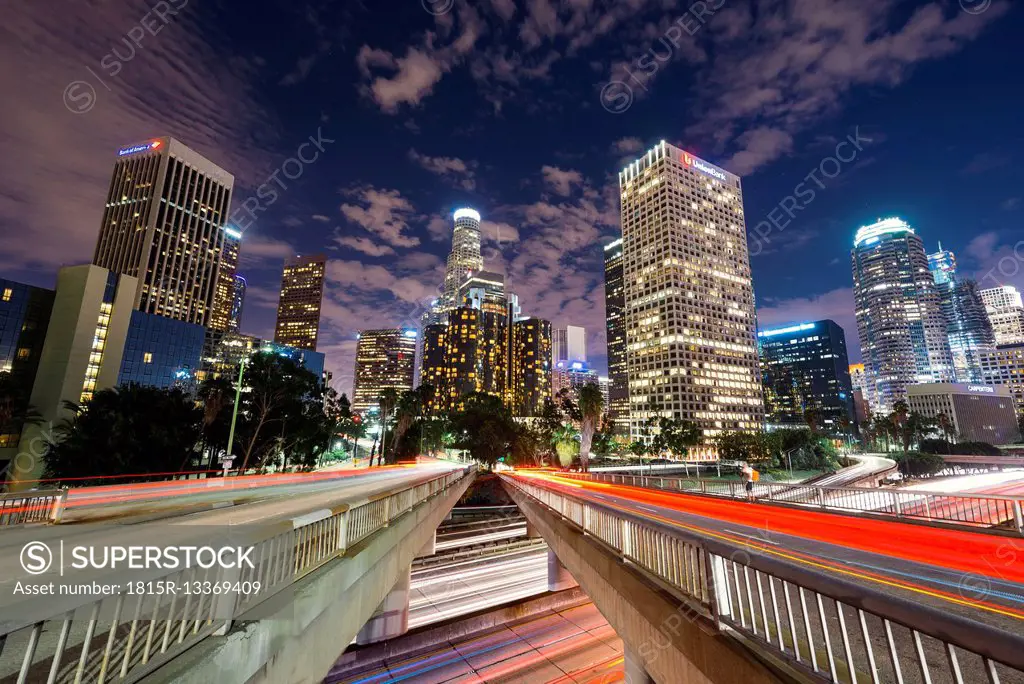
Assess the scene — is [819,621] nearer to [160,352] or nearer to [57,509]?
[57,509]

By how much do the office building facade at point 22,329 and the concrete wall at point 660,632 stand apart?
84318mm

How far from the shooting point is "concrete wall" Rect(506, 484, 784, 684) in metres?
4.96

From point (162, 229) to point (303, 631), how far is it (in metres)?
188

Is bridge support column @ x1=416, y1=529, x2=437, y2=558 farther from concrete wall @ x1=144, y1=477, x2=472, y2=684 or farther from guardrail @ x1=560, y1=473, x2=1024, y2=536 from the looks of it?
concrete wall @ x1=144, y1=477, x2=472, y2=684

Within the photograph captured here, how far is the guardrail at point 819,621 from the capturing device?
96.6 inches

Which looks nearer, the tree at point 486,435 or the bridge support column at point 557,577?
the bridge support column at point 557,577

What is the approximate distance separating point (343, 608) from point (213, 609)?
166 inches

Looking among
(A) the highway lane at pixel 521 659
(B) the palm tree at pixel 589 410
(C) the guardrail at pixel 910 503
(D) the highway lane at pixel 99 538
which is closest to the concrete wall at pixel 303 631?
(D) the highway lane at pixel 99 538

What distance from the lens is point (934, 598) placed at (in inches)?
260

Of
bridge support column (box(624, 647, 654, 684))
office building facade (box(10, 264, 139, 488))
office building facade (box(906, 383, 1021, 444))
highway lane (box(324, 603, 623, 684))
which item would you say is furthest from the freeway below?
office building facade (box(906, 383, 1021, 444))

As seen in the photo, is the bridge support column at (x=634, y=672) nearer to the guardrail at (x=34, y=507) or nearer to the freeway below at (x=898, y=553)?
the freeway below at (x=898, y=553)

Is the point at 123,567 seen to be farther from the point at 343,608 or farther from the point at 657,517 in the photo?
the point at 657,517

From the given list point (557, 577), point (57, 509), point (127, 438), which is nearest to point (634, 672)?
point (57, 509)

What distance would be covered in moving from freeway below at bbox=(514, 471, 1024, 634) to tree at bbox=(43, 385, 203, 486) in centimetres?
4047
